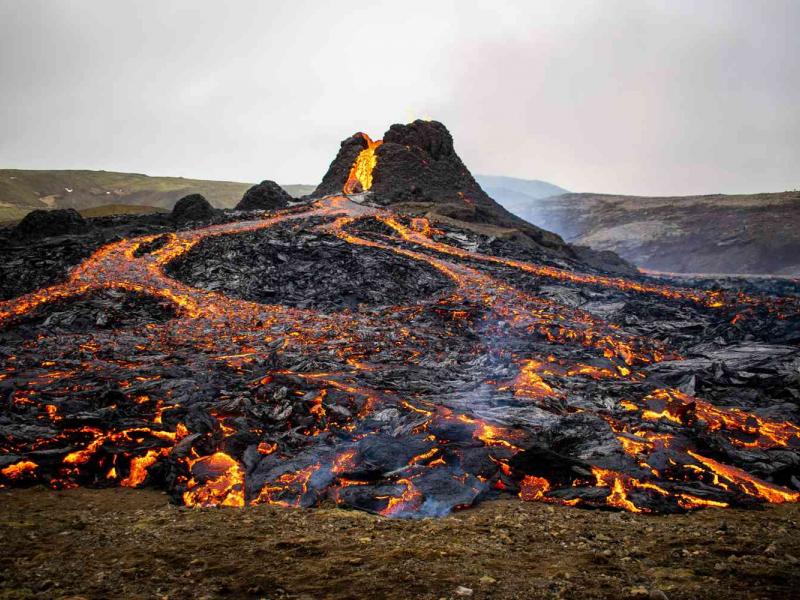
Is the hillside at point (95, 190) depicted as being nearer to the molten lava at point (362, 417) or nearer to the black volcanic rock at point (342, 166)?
the black volcanic rock at point (342, 166)

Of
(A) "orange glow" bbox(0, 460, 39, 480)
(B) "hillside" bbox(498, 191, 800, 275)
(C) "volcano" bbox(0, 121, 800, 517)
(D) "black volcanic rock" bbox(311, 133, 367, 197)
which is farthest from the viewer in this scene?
→ (B) "hillside" bbox(498, 191, 800, 275)

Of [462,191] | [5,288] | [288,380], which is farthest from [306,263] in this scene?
[462,191]

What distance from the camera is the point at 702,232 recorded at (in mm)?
69000

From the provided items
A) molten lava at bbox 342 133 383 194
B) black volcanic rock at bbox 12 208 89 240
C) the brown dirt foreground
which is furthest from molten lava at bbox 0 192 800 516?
molten lava at bbox 342 133 383 194

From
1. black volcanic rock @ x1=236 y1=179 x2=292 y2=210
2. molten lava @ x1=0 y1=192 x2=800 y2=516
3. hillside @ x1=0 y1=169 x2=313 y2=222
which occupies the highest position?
hillside @ x1=0 y1=169 x2=313 y2=222

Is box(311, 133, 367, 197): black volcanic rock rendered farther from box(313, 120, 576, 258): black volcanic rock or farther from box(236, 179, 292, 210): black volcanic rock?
box(236, 179, 292, 210): black volcanic rock

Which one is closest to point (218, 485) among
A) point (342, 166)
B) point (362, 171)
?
point (362, 171)

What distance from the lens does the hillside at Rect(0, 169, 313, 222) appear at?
11200 centimetres

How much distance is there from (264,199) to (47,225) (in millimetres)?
19101

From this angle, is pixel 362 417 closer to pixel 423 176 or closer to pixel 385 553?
pixel 385 553

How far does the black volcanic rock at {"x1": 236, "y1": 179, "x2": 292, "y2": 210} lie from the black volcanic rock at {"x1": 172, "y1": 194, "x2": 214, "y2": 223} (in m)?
6.81

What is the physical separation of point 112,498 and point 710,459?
1021cm

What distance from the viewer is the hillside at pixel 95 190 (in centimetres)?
11200

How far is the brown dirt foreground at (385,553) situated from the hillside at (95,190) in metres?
116
